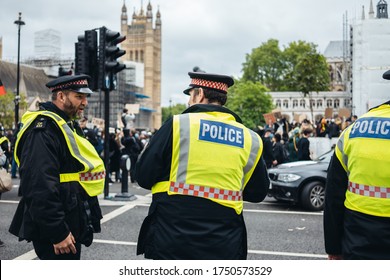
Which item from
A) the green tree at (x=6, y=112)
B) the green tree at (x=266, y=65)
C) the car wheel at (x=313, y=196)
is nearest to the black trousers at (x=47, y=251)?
the car wheel at (x=313, y=196)

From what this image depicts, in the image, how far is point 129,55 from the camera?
14025 cm

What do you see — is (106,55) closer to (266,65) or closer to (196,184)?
(196,184)

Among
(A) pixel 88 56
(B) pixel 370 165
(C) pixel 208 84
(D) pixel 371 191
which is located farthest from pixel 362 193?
(A) pixel 88 56

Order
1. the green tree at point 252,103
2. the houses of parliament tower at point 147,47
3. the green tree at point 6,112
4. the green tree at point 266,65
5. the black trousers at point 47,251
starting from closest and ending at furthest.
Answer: the black trousers at point 47,251 < the green tree at point 6,112 < the green tree at point 252,103 < the green tree at point 266,65 < the houses of parliament tower at point 147,47

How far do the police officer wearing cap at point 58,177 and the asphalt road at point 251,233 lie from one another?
2.75 meters

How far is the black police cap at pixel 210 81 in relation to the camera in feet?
10.1

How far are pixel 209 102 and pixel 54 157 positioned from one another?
1063 mm

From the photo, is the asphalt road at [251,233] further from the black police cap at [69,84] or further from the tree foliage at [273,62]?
the tree foliage at [273,62]

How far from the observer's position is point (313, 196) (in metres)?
10.6

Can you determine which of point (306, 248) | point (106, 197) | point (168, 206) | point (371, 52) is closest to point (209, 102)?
point (168, 206)

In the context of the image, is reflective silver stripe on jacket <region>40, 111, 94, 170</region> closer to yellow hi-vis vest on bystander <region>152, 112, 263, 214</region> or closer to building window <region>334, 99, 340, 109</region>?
yellow hi-vis vest on bystander <region>152, 112, 263, 214</region>

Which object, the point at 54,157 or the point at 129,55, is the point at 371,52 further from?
the point at 129,55

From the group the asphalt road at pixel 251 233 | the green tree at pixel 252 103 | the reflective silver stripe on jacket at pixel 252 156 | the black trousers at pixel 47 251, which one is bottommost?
the asphalt road at pixel 251 233
